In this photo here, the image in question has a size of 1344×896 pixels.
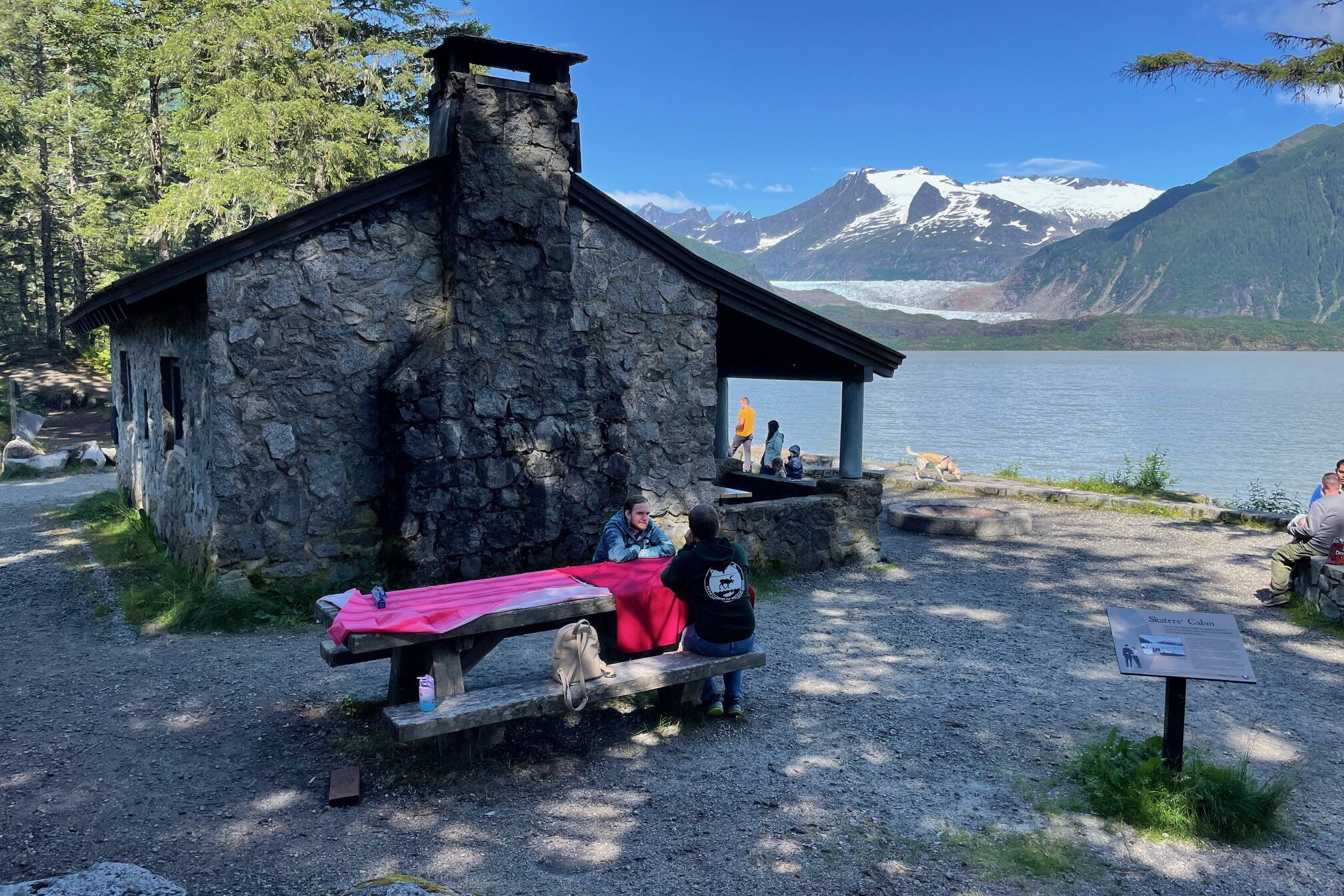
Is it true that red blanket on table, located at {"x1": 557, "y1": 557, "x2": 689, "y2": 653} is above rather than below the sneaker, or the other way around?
above

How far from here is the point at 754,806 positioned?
4.76 m

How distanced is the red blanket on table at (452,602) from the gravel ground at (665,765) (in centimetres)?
84

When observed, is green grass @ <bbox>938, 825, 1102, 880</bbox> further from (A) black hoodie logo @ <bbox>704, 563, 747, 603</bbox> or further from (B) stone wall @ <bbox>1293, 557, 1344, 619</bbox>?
(B) stone wall @ <bbox>1293, 557, 1344, 619</bbox>

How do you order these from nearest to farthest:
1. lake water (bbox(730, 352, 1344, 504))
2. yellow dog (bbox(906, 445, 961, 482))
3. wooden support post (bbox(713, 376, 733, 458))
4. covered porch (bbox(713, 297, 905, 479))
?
covered porch (bbox(713, 297, 905, 479)), wooden support post (bbox(713, 376, 733, 458)), yellow dog (bbox(906, 445, 961, 482)), lake water (bbox(730, 352, 1344, 504))

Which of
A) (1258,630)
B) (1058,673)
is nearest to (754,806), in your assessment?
(1058,673)

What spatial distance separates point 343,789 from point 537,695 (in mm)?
1074

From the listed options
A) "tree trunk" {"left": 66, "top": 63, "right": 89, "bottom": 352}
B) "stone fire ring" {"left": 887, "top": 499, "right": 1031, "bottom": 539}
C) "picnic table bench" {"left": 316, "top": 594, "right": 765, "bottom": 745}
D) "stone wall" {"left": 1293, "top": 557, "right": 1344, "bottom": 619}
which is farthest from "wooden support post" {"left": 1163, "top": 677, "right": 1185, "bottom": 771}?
"tree trunk" {"left": 66, "top": 63, "right": 89, "bottom": 352}

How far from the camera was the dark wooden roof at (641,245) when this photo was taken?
7.50 meters

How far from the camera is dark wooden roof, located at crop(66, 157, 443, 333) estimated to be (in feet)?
24.4

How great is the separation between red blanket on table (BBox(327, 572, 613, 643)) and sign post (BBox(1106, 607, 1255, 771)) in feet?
9.30

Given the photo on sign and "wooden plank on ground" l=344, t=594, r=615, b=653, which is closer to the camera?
the photo on sign

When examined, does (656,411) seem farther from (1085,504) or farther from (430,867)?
(1085,504)

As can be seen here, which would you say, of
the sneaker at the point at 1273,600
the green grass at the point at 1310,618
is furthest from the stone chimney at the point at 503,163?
the sneaker at the point at 1273,600

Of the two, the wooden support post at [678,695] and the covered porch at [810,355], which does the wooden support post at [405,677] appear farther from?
the covered porch at [810,355]
